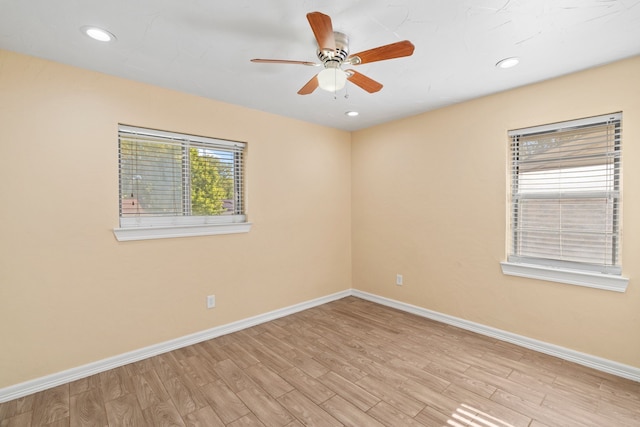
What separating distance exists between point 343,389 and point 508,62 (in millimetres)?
2714

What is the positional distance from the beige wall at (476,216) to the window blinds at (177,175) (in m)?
1.83

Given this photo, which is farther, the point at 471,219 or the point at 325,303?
the point at 325,303

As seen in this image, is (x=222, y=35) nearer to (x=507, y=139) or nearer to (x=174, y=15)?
(x=174, y=15)

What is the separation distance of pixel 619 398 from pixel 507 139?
7.03 feet

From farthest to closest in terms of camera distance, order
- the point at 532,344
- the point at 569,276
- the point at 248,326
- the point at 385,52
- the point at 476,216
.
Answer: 1. the point at 248,326
2. the point at 476,216
3. the point at 532,344
4. the point at 569,276
5. the point at 385,52

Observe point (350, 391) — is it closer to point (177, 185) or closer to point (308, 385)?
point (308, 385)

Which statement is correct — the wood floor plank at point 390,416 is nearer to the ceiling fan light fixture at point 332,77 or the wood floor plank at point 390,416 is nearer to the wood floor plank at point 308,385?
the wood floor plank at point 308,385

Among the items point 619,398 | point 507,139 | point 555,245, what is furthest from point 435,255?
point 619,398

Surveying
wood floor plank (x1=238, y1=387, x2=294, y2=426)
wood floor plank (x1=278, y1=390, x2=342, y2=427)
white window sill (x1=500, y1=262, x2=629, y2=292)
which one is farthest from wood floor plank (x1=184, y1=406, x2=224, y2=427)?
white window sill (x1=500, y1=262, x2=629, y2=292)

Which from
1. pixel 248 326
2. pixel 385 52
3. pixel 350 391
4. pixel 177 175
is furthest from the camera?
pixel 248 326

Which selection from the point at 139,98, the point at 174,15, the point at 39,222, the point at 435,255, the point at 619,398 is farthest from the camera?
the point at 435,255

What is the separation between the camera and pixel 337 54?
181 cm

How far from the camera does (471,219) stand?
3115 mm

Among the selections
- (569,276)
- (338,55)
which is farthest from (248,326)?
(569,276)
